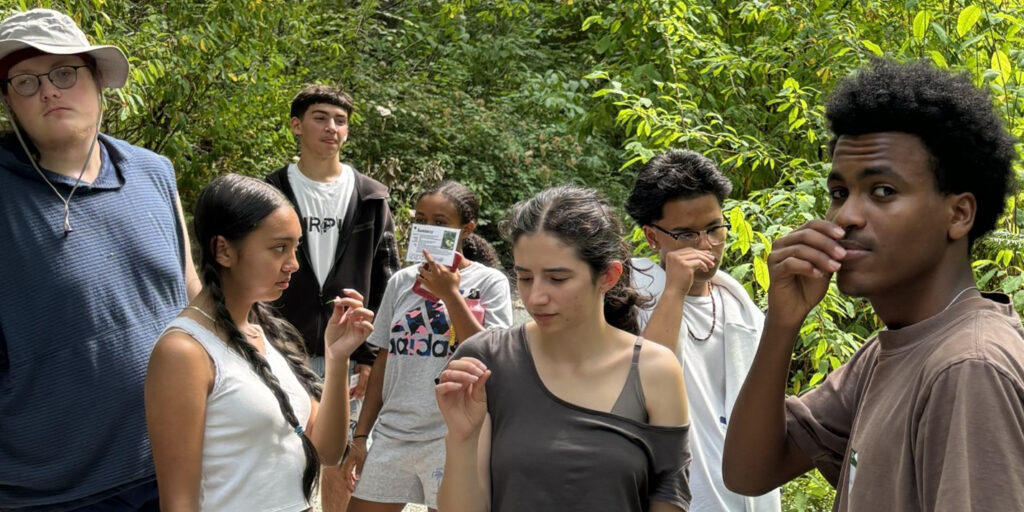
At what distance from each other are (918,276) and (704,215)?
1.79m

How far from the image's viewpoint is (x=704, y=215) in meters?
3.63

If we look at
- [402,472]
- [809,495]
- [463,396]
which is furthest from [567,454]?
[809,495]

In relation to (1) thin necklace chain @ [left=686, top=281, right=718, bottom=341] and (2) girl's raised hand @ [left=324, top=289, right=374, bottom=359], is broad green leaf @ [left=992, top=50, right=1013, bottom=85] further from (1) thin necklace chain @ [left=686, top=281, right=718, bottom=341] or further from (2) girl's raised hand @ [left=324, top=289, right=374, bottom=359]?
(2) girl's raised hand @ [left=324, top=289, right=374, bottom=359]

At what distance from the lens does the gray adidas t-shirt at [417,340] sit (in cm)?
452

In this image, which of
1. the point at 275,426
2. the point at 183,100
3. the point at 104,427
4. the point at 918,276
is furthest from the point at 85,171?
the point at 183,100

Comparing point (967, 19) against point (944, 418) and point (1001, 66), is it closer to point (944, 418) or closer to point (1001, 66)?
→ point (1001, 66)

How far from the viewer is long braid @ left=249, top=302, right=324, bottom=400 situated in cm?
344

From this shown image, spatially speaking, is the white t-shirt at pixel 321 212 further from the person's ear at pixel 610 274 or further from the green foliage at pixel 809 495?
the person's ear at pixel 610 274

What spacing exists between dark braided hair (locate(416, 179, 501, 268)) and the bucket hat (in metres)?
1.80

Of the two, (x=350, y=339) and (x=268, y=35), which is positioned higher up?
(x=268, y=35)

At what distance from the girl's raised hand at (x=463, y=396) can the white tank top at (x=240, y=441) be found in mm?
660

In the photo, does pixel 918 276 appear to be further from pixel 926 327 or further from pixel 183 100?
pixel 183 100

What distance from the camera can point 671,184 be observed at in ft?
11.9

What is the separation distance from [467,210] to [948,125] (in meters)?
3.31
